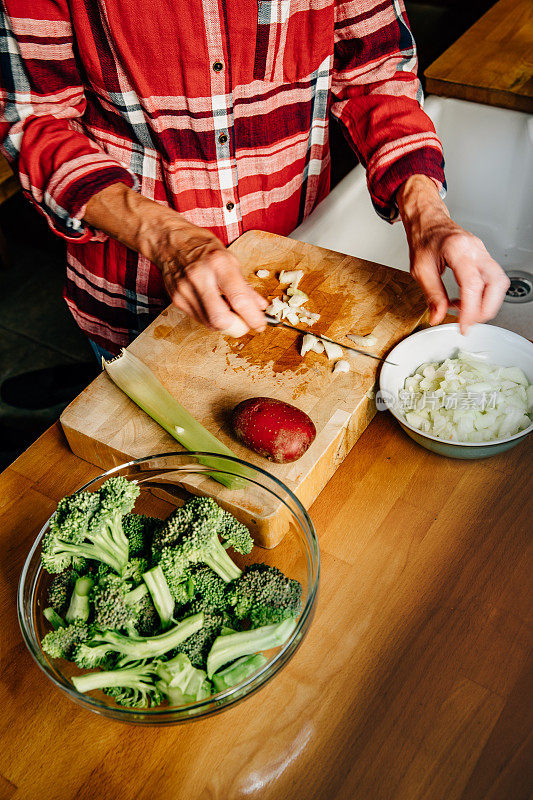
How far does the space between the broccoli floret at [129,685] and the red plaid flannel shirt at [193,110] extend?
2.64 feet

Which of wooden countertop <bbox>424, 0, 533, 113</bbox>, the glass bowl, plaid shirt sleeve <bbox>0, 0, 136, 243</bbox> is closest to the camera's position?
the glass bowl

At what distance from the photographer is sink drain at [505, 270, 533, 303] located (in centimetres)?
199

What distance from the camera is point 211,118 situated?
4.12 ft

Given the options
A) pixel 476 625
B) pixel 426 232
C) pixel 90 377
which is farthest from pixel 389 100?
pixel 90 377

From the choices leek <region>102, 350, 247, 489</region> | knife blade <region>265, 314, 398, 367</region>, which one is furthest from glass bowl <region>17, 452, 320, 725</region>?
knife blade <region>265, 314, 398, 367</region>

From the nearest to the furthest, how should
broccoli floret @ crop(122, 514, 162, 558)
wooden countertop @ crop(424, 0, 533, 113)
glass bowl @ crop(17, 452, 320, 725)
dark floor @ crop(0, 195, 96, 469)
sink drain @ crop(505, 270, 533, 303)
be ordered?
glass bowl @ crop(17, 452, 320, 725) → broccoli floret @ crop(122, 514, 162, 558) → wooden countertop @ crop(424, 0, 533, 113) → sink drain @ crop(505, 270, 533, 303) → dark floor @ crop(0, 195, 96, 469)

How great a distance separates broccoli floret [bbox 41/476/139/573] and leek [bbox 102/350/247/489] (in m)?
0.18

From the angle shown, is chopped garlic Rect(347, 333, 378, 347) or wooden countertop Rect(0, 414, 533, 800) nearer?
wooden countertop Rect(0, 414, 533, 800)

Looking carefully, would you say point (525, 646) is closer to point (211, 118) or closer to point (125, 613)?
point (125, 613)

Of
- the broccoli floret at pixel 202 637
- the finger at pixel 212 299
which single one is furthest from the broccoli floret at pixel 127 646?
the finger at pixel 212 299

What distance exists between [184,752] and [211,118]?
1.10 metres

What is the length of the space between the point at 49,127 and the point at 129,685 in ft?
3.24

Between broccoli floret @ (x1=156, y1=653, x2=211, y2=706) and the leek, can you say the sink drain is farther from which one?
broccoli floret @ (x1=156, y1=653, x2=211, y2=706)

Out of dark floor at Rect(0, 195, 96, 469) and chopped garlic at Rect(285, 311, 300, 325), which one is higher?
chopped garlic at Rect(285, 311, 300, 325)
